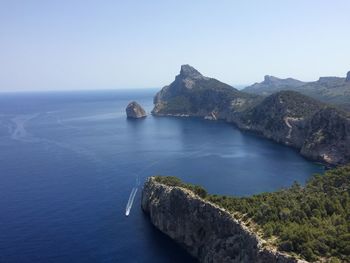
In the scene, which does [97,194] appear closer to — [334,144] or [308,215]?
[308,215]

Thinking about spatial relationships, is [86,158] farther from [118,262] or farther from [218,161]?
[118,262]

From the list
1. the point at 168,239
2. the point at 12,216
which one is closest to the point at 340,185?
the point at 168,239

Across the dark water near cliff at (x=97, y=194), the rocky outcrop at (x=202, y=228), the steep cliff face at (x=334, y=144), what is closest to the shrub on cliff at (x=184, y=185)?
the rocky outcrop at (x=202, y=228)

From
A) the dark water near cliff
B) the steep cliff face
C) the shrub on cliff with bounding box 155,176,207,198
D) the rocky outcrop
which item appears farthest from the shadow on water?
the steep cliff face

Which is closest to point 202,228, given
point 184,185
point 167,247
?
point 167,247

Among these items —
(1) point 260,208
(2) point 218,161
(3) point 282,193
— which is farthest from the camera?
(2) point 218,161
